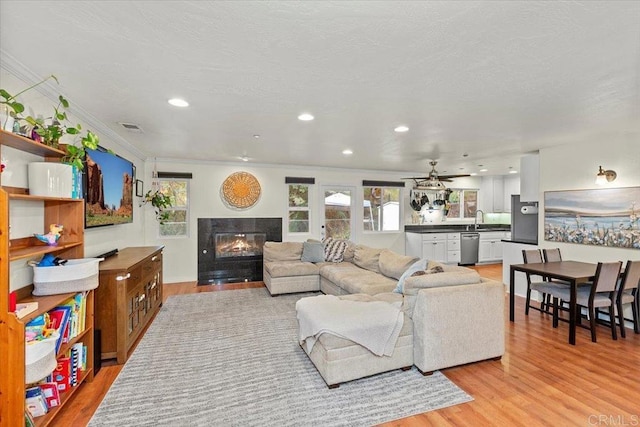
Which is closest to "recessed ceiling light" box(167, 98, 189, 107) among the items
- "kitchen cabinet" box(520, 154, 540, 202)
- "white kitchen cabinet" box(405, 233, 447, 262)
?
"kitchen cabinet" box(520, 154, 540, 202)

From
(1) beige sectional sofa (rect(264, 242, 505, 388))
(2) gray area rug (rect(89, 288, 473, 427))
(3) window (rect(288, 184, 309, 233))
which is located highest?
(3) window (rect(288, 184, 309, 233))

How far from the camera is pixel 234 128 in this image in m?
3.62

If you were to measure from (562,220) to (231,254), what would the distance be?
18.5 ft

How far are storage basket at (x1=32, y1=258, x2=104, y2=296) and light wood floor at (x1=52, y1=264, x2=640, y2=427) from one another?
34.4 inches

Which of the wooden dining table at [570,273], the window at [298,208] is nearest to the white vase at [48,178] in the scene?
the window at [298,208]

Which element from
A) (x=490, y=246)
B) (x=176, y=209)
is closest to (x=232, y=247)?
(x=176, y=209)

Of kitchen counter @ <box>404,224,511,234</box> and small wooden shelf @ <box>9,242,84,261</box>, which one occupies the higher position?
small wooden shelf @ <box>9,242,84,261</box>

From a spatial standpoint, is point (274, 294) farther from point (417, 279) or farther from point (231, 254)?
point (417, 279)

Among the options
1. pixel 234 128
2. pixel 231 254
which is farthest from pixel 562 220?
pixel 231 254

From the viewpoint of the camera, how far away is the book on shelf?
1.79 meters

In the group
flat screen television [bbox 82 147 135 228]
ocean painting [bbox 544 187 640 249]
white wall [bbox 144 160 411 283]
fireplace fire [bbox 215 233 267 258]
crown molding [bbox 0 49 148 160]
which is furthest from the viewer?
fireplace fire [bbox 215 233 267 258]

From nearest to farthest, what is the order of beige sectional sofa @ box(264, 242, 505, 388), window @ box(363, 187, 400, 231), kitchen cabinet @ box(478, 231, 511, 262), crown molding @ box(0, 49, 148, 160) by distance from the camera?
crown molding @ box(0, 49, 148, 160) < beige sectional sofa @ box(264, 242, 505, 388) < window @ box(363, 187, 400, 231) < kitchen cabinet @ box(478, 231, 511, 262)

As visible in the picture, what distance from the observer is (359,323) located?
2.55 metres

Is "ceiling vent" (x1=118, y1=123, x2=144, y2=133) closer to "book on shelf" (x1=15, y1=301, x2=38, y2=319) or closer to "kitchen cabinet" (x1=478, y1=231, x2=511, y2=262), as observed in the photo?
"book on shelf" (x1=15, y1=301, x2=38, y2=319)
